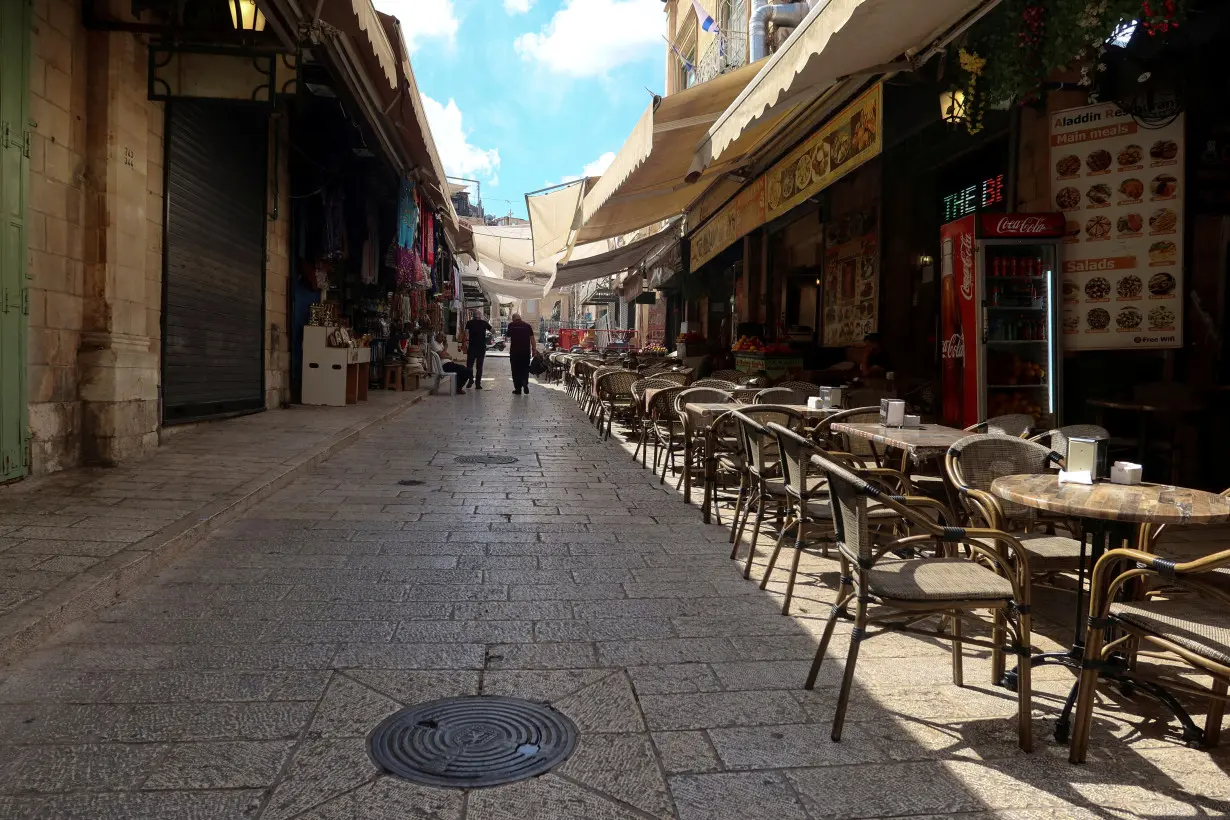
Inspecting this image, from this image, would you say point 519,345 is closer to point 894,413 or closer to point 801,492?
point 894,413

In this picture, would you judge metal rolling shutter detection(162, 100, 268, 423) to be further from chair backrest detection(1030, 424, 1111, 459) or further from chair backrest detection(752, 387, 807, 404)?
chair backrest detection(1030, 424, 1111, 459)

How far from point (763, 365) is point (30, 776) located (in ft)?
31.7

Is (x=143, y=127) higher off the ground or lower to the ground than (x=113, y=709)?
higher

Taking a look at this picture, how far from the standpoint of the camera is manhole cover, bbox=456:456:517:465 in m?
8.36

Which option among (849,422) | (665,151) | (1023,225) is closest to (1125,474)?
(849,422)

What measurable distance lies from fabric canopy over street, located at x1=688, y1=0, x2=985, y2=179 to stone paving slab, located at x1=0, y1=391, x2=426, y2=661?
4563 millimetres

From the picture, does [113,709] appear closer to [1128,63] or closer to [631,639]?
Result: [631,639]

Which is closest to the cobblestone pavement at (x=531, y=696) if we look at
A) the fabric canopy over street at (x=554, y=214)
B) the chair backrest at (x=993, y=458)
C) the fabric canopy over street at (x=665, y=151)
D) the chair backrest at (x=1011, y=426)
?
the chair backrest at (x=993, y=458)

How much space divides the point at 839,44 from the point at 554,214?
7.35 metres

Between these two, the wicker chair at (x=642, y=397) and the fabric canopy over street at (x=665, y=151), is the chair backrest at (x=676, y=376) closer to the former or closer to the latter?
the wicker chair at (x=642, y=397)

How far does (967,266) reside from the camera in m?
6.95

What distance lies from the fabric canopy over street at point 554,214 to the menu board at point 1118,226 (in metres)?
6.83

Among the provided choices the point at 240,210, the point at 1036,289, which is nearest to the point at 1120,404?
the point at 1036,289

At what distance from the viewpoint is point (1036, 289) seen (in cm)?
691
